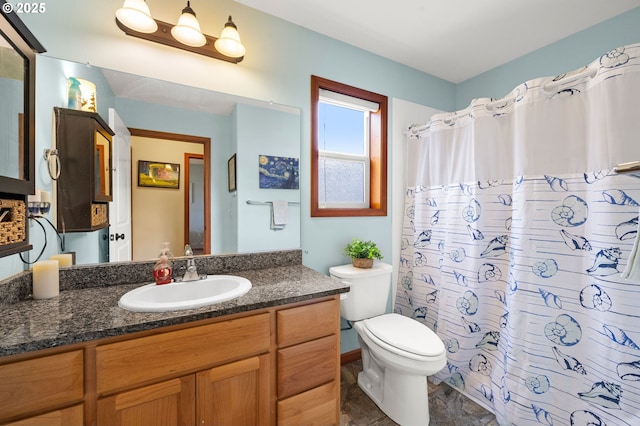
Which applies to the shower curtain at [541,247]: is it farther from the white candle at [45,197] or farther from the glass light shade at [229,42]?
the white candle at [45,197]

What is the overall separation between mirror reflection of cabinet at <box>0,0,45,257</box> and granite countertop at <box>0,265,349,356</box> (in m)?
0.23

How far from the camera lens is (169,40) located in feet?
4.51

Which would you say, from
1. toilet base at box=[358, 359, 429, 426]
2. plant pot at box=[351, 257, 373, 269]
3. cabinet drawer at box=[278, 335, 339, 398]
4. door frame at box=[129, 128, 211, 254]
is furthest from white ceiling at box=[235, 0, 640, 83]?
toilet base at box=[358, 359, 429, 426]

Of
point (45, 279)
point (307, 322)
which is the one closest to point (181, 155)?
point (45, 279)

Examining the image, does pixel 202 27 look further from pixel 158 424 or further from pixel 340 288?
pixel 158 424

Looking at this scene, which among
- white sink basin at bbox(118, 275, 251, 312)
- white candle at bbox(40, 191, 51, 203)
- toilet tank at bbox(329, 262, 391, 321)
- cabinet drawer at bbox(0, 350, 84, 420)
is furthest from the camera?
toilet tank at bbox(329, 262, 391, 321)

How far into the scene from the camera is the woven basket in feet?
2.81

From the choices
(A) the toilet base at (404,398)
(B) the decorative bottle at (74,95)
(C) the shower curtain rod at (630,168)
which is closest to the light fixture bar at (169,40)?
(B) the decorative bottle at (74,95)

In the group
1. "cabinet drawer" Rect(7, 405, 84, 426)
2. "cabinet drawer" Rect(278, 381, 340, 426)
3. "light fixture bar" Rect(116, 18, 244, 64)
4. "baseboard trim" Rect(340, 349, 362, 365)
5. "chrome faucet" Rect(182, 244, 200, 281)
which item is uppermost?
"light fixture bar" Rect(116, 18, 244, 64)

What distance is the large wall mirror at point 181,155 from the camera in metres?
1.26

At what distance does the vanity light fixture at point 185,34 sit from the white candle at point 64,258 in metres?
1.12

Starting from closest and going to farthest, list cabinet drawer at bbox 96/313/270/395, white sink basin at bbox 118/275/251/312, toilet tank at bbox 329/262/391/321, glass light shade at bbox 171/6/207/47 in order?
cabinet drawer at bbox 96/313/270/395, white sink basin at bbox 118/275/251/312, glass light shade at bbox 171/6/207/47, toilet tank at bbox 329/262/391/321

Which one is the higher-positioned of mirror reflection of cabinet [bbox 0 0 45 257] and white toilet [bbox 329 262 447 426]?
mirror reflection of cabinet [bbox 0 0 45 257]

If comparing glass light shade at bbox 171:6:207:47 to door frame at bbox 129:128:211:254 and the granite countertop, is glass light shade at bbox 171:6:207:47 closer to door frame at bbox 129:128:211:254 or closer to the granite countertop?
door frame at bbox 129:128:211:254
